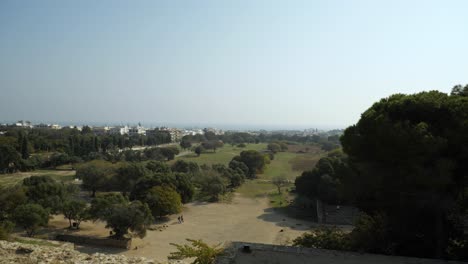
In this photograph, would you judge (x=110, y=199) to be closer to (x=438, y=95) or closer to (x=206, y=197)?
(x=206, y=197)

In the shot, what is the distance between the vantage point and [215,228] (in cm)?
2489

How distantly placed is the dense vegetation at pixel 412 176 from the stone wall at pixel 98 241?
12375mm

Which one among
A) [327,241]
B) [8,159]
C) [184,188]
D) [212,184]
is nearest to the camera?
[327,241]

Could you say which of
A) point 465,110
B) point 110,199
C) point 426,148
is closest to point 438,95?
point 465,110

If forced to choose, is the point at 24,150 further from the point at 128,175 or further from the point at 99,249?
the point at 99,249

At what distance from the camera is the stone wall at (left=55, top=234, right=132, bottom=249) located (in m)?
19.6

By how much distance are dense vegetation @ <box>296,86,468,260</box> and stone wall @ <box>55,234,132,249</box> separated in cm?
1238

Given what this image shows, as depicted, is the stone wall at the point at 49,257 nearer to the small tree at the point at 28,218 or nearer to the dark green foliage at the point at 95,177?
the small tree at the point at 28,218

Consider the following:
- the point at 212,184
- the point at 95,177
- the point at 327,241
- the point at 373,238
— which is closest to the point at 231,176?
the point at 212,184

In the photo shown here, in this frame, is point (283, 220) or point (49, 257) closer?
point (49, 257)

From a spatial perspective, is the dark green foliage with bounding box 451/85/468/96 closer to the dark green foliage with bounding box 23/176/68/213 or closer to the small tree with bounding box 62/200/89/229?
the small tree with bounding box 62/200/89/229

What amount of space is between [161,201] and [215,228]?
534 centimetres

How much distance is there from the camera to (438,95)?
11.3 m

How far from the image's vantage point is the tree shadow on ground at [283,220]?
85.8 ft
